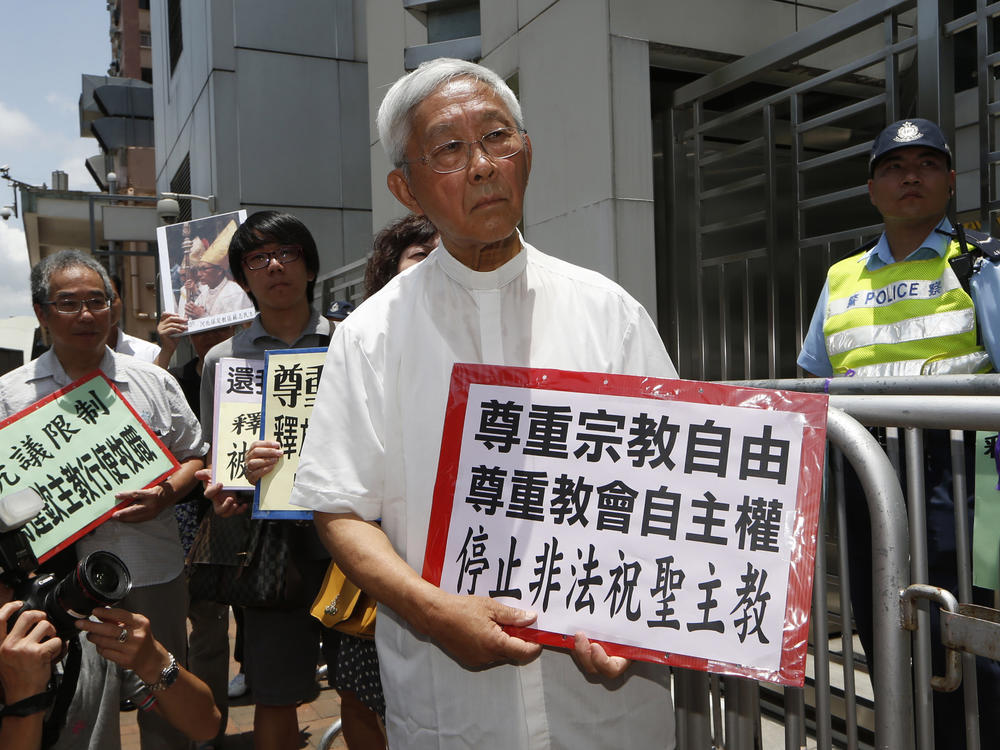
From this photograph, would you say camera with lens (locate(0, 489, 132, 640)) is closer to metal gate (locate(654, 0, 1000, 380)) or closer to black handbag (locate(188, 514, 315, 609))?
black handbag (locate(188, 514, 315, 609))

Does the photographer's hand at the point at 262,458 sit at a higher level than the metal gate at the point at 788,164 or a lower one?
lower

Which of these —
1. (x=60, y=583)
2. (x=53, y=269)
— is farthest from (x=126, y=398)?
(x=60, y=583)

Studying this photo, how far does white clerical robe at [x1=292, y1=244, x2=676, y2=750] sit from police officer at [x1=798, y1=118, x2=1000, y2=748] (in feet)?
3.37

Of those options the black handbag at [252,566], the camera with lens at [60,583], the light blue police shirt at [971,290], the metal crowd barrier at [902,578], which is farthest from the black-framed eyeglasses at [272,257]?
the metal crowd barrier at [902,578]

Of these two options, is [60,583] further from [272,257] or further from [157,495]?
[272,257]

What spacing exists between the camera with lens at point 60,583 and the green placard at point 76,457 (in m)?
0.63

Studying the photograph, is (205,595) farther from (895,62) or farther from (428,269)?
(895,62)

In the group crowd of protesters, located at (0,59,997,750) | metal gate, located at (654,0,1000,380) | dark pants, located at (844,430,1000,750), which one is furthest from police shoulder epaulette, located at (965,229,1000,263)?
crowd of protesters, located at (0,59,997,750)

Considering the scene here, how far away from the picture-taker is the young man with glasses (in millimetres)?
2852

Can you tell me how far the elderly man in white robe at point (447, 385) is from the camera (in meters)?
1.52

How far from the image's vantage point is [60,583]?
1.85 meters

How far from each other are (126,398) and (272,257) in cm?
72

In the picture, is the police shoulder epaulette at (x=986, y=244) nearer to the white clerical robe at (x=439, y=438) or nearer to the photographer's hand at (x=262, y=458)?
the white clerical robe at (x=439, y=438)

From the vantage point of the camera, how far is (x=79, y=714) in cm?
204
